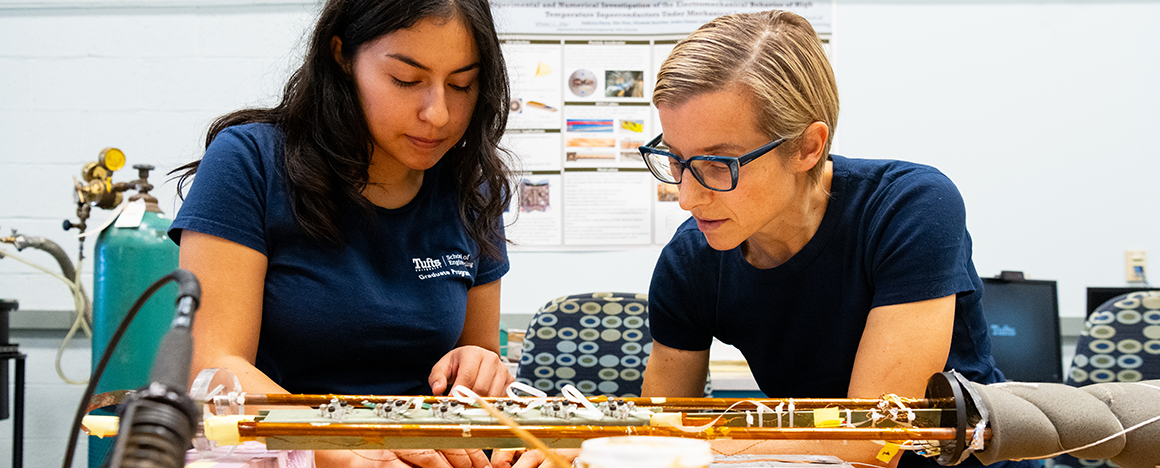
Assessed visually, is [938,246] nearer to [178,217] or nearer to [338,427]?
Answer: [338,427]

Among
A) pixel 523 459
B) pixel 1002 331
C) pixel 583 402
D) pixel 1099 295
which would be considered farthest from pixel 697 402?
pixel 1099 295

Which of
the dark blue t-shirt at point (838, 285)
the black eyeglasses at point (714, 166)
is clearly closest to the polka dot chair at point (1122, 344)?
the dark blue t-shirt at point (838, 285)

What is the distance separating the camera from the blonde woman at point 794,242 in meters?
0.88

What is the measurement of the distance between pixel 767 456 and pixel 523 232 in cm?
195

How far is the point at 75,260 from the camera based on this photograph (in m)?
2.43

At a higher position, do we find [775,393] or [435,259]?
[435,259]

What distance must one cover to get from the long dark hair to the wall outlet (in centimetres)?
240

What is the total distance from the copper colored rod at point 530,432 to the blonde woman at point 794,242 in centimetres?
31

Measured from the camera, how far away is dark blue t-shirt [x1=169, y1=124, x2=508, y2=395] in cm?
91

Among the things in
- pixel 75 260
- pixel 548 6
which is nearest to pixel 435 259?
pixel 548 6

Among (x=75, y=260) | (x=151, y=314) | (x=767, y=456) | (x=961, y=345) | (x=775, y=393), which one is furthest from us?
(x=75, y=260)

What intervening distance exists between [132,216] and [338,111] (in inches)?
46.5

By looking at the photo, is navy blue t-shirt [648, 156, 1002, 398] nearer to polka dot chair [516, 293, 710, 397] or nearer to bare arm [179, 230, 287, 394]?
polka dot chair [516, 293, 710, 397]

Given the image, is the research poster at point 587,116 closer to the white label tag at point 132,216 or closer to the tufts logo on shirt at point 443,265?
the white label tag at point 132,216
